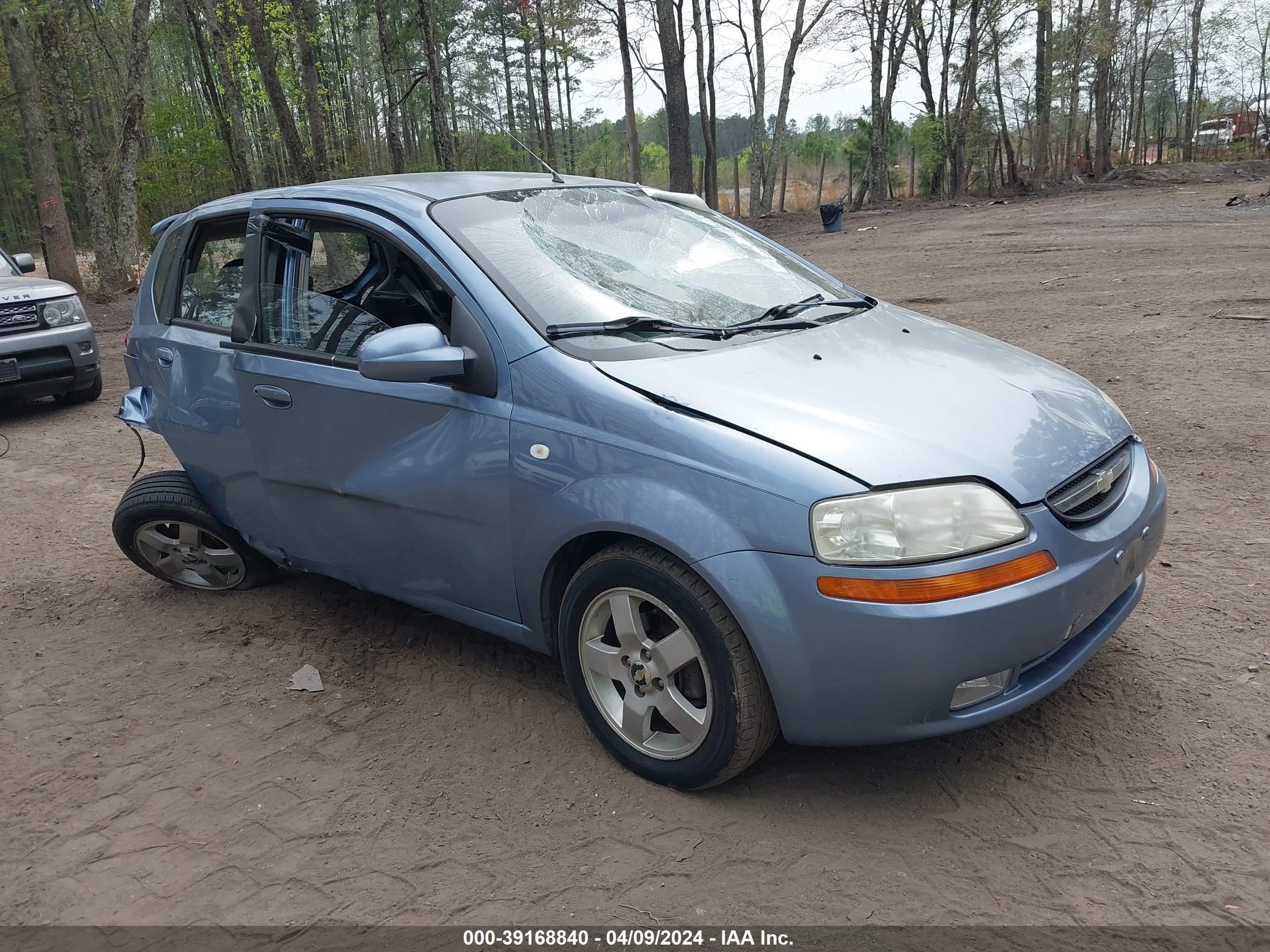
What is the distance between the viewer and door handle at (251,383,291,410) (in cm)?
363

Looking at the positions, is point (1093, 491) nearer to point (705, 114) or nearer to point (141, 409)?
point (141, 409)

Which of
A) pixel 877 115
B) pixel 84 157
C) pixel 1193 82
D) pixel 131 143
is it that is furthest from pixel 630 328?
pixel 1193 82

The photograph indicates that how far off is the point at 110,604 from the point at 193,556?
507 mm

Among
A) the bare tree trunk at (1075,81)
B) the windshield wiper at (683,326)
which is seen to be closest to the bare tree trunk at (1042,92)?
the bare tree trunk at (1075,81)

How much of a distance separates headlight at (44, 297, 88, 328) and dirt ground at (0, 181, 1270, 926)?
15.4 feet

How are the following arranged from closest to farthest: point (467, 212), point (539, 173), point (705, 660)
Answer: point (705, 660)
point (467, 212)
point (539, 173)

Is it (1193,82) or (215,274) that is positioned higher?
(1193,82)

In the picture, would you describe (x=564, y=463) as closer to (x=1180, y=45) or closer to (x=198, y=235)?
(x=198, y=235)

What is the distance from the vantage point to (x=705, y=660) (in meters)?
2.62

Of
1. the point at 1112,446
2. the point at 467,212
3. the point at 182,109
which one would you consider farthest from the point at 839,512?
the point at 182,109

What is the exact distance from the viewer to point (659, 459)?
2629 millimetres

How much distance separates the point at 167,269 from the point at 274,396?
1222 millimetres

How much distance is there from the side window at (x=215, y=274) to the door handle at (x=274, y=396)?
39cm

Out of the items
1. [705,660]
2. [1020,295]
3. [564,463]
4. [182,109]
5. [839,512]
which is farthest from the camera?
[182,109]
